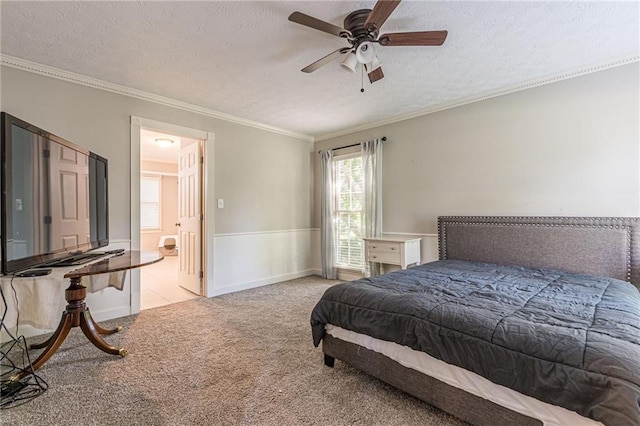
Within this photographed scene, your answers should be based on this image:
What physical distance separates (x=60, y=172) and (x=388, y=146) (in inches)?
145

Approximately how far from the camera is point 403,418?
1.60 metres

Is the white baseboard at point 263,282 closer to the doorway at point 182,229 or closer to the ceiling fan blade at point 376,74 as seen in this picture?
the doorway at point 182,229

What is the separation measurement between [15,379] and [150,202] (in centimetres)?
674

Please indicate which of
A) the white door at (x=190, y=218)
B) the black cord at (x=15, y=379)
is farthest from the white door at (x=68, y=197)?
the white door at (x=190, y=218)

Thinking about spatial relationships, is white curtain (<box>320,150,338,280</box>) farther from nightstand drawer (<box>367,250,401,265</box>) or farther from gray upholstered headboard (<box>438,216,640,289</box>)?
gray upholstered headboard (<box>438,216,640,289</box>)

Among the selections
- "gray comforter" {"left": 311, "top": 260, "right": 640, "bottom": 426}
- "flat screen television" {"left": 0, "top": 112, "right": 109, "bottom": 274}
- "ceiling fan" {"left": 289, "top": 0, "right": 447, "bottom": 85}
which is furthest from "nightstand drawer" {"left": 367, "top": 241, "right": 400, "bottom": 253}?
"flat screen television" {"left": 0, "top": 112, "right": 109, "bottom": 274}

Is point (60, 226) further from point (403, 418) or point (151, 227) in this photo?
point (151, 227)

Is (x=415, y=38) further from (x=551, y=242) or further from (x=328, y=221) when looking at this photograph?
(x=328, y=221)

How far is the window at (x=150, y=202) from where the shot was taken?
7.86m

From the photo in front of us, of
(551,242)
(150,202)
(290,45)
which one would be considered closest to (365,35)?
(290,45)

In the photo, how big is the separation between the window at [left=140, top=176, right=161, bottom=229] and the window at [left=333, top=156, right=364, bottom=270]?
5614mm

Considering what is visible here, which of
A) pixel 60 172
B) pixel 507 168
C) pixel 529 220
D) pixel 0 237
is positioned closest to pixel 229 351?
pixel 0 237

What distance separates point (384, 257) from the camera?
381 cm

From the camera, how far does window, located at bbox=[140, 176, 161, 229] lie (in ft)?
25.8
